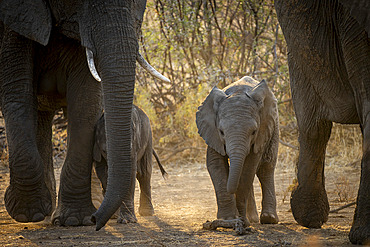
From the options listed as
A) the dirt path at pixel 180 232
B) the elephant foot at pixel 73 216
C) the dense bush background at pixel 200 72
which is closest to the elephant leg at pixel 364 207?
the dirt path at pixel 180 232

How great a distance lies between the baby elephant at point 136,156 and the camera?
5160 mm

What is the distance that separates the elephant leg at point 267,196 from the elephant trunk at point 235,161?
2.63 feet

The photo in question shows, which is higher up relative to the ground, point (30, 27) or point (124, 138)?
point (30, 27)

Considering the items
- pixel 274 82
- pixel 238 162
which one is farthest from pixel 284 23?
pixel 274 82

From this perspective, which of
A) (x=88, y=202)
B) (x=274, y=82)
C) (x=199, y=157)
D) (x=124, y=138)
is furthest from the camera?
(x=199, y=157)

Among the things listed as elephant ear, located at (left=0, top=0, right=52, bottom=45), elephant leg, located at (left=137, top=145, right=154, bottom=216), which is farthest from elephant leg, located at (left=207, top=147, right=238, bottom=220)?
elephant ear, located at (left=0, top=0, right=52, bottom=45)

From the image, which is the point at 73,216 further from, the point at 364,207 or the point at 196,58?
the point at 196,58

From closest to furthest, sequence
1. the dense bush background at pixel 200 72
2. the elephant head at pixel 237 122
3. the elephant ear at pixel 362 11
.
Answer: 1. the elephant ear at pixel 362 11
2. the elephant head at pixel 237 122
3. the dense bush background at pixel 200 72

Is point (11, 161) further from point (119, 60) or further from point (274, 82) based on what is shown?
point (274, 82)

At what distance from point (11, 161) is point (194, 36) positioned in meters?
6.19

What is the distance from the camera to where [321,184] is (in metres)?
4.66

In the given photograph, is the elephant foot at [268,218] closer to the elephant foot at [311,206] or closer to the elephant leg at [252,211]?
the elephant leg at [252,211]

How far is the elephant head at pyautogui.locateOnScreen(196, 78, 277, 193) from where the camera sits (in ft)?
15.0

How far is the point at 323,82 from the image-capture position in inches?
166
